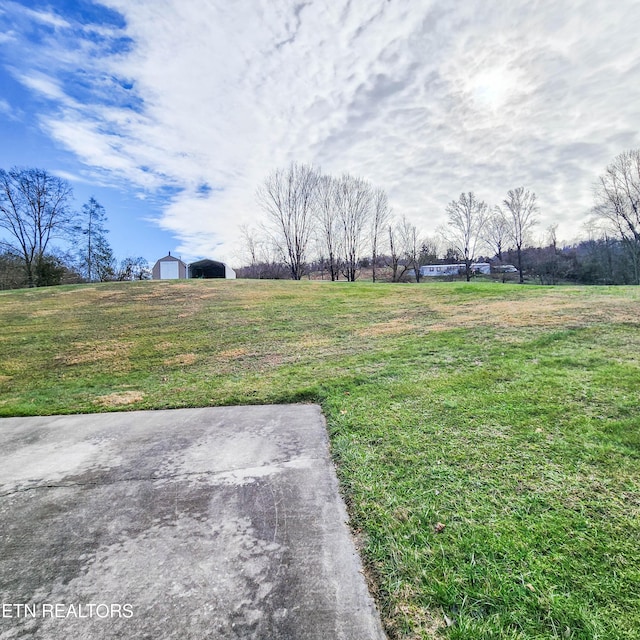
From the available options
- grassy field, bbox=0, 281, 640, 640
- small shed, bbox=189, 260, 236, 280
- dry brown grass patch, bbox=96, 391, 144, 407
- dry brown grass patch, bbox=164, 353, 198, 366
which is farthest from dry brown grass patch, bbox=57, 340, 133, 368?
small shed, bbox=189, 260, 236, 280

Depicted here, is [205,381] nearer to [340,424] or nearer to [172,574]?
[340,424]

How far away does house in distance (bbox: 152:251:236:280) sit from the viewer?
32344mm

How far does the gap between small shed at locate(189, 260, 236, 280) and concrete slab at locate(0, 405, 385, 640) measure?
3321cm

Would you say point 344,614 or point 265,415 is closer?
point 344,614

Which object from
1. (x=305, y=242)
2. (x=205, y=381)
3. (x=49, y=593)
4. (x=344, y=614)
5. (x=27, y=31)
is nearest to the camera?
(x=344, y=614)

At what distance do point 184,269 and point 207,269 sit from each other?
232cm

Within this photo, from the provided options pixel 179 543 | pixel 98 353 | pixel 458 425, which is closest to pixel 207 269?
pixel 98 353

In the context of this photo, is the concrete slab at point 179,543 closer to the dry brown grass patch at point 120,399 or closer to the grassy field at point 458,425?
the grassy field at point 458,425

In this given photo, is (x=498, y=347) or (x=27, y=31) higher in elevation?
(x=27, y=31)

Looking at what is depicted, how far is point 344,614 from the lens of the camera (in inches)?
48.2

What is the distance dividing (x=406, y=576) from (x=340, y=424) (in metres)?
1.63

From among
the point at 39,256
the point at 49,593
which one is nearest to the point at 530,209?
the point at 49,593

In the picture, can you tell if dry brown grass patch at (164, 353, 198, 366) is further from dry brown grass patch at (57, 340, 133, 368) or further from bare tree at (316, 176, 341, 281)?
bare tree at (316, 176, 341, 281)

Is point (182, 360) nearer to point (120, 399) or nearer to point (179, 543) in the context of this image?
point (120, 399)
